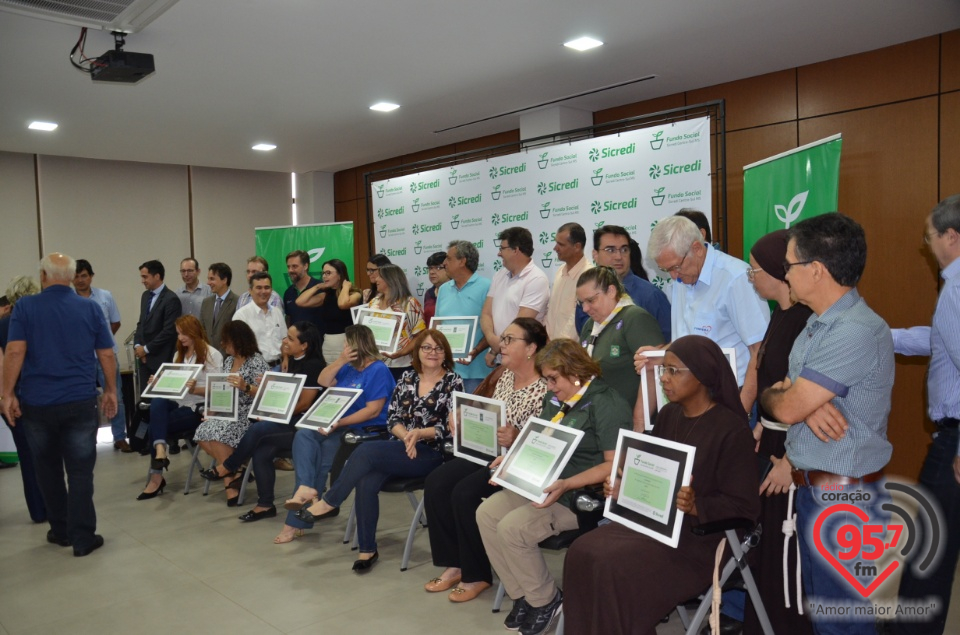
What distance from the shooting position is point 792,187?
466 centimetres

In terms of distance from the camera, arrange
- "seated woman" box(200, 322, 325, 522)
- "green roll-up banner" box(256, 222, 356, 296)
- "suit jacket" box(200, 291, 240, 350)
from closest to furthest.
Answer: "seated woman" box(200, 322, 325, 522) < "suit jacket" box(200, 291, 240, 350) < "green roll-up banner" box(256, 222, 356, 296)

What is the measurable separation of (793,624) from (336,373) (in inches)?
125

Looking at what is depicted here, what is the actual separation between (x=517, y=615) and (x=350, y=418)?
1.79m

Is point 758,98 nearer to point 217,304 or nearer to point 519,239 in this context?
point 519,239

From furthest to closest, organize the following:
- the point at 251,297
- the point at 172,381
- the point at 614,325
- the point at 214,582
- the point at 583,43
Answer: the point at 251,297, the point at 172,381, the point at 583,43, the point at 214,582, the point at 614,325

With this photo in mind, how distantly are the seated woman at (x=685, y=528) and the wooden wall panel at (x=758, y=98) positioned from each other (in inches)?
166

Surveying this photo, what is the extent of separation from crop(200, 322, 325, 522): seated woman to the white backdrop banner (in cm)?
190

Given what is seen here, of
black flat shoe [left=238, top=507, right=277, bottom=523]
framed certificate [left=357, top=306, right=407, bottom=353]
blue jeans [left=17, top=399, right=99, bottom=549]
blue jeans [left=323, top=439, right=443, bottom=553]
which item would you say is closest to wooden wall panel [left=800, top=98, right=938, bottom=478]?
framed certificate [left=357, top=306, right=407, bottom=353]

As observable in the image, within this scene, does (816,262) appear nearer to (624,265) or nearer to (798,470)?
(798,470)

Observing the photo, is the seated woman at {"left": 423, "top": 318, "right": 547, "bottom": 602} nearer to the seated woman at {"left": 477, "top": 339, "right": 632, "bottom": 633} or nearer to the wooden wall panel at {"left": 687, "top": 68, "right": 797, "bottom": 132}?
the seated woman at {"left": 477, "top": 339, "right": 632, "bottom": 633}

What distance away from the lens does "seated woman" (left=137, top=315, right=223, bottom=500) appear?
5.66m

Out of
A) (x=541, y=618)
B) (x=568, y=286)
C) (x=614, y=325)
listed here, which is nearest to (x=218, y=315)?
(x=568, y=286)

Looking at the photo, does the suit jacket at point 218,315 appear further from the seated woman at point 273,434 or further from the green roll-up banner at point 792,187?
the green roll-up banner at point 792,187

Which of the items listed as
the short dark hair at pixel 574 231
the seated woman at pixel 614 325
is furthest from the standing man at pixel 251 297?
the seated woman at pixel 614 325
